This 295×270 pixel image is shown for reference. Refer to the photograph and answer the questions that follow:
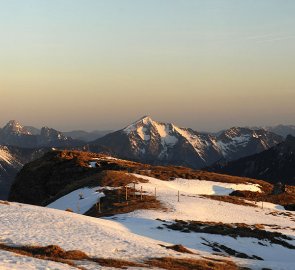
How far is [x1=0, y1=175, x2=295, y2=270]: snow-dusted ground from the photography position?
31172mm

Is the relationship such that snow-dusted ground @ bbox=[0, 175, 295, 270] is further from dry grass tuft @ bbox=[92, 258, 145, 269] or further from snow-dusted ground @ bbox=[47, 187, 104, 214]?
dry grass tuft @ bbox=[92, 258, 145, 269]

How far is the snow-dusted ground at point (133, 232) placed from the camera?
102ft

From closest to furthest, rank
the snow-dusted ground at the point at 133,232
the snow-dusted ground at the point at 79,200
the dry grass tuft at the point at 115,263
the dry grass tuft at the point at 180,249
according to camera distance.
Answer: the dry grass tuft at the point at 115,263
the snow-dusted ground at the point at 133,232
the dry grass tuft at the point at 180,249
the snow-dusted ground at the point at 79,200

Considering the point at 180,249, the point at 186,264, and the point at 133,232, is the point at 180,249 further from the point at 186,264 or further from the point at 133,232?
the point at 133,232

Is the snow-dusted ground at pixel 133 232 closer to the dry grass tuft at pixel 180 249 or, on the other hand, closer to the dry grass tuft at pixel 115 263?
the dry grass tuft at pixel 180 249

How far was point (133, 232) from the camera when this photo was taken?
41500 mm

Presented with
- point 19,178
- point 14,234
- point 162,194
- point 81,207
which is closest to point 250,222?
point 162,194

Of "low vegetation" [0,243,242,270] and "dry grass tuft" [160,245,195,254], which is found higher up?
"low vegetation" [0,243,242,270]

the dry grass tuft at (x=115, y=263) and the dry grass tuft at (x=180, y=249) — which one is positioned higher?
the dry grass tuft at (x=115, y=263)

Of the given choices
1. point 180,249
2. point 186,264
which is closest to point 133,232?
point 180,249

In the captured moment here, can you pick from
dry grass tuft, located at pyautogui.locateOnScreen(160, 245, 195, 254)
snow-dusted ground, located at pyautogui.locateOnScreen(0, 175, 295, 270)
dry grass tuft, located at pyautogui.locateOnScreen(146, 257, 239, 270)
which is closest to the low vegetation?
dry grass tuft, located at pyautogui.locateOnScreen(146, 257, 239, 270)

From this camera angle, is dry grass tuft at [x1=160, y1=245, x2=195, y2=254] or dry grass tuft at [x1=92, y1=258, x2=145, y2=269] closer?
dry grass tuft at [x1=92, y1=258, x2=145, y2=269]

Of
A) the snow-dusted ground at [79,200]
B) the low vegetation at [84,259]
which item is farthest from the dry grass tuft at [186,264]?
the snow-dusted ground at [79,200]

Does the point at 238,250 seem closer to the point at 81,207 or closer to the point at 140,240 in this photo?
the point at 140,240
